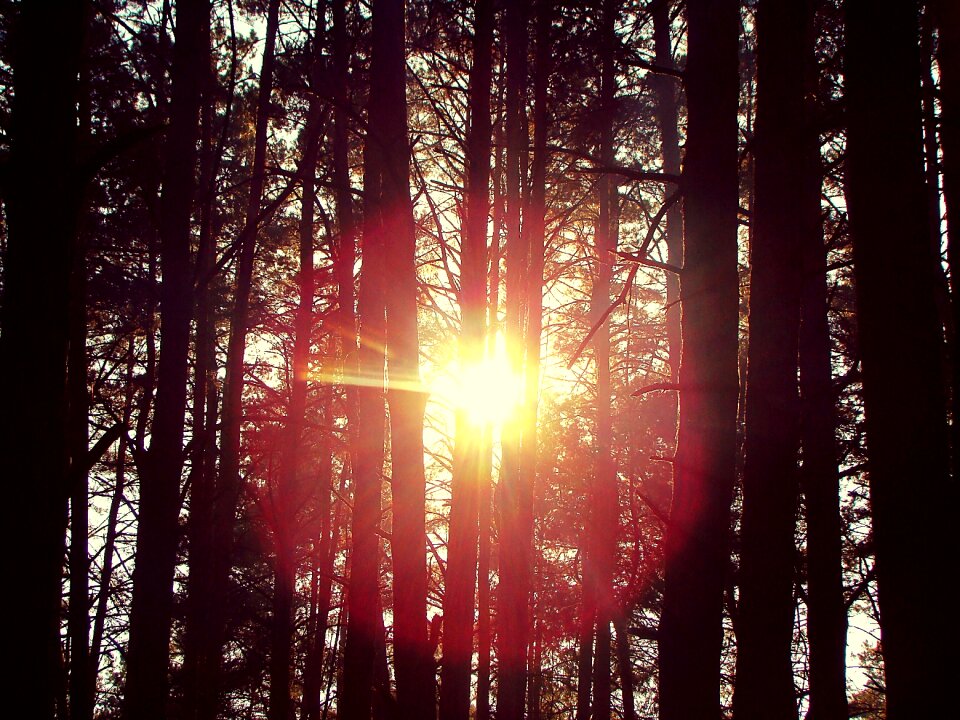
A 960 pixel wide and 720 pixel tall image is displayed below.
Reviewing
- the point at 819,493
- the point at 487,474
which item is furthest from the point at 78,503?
the point at 819,493

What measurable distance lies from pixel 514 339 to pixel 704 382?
19.4 ft

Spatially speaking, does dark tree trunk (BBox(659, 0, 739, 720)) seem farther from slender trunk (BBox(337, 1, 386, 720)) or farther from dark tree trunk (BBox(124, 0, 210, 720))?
dark tree trunk (BBox(124, 0, 210, 720))

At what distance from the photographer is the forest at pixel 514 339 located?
3650 millimetres

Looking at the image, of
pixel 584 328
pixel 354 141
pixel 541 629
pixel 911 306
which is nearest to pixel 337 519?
pixel 541 629

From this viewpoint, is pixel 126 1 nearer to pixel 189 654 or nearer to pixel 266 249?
pixel 266 249

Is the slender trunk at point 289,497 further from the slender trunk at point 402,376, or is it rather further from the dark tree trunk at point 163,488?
the dark tree trunk at point 163,488

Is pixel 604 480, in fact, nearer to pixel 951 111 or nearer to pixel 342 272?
pixel 342 272

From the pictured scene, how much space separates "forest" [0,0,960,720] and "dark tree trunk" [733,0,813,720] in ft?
0.07

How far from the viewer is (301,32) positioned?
872 centimetres

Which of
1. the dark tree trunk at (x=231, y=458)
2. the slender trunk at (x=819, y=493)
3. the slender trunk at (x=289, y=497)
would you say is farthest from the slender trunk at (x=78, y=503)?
the slender trunk at (x=819, y=493)

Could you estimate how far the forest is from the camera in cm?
365

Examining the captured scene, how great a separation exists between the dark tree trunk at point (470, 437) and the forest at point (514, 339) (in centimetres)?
4

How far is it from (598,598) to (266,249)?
849cm

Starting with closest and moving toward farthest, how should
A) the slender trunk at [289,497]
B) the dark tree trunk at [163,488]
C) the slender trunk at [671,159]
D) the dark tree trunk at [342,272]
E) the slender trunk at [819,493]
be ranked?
the dark tree trunk at [163,488], the slender trunk at [819,493], the slender trunk at [289,497], the dark tree trunk at [342,272], the slender trunk at [671,159]
